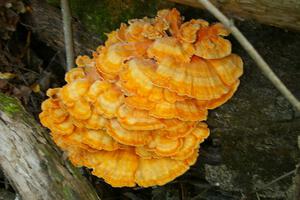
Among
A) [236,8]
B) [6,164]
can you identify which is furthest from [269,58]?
[6,164]

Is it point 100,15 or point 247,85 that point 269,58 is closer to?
point 247,85

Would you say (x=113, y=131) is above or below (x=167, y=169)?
above

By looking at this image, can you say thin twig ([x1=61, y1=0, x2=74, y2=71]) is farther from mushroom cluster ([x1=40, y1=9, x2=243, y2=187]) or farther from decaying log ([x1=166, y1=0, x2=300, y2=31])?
decaying log ([x1=166, y1=0, x2=300, y2=31])

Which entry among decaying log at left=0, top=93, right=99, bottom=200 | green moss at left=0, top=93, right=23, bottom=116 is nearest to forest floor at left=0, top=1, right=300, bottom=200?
green moss at left=0, top=93, right=23, bottom=116

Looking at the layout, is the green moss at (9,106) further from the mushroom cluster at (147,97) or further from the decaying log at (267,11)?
the decaying log at (267,11)

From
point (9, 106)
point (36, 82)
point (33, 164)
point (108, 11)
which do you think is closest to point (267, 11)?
point (108, 11)

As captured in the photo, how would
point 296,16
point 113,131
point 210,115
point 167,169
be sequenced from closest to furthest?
point 296,16, point 113,131, point 167,169, point 210,115

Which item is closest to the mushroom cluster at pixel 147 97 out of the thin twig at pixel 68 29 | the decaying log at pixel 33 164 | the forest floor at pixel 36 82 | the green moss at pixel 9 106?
the decaying log at pixel 33 164
